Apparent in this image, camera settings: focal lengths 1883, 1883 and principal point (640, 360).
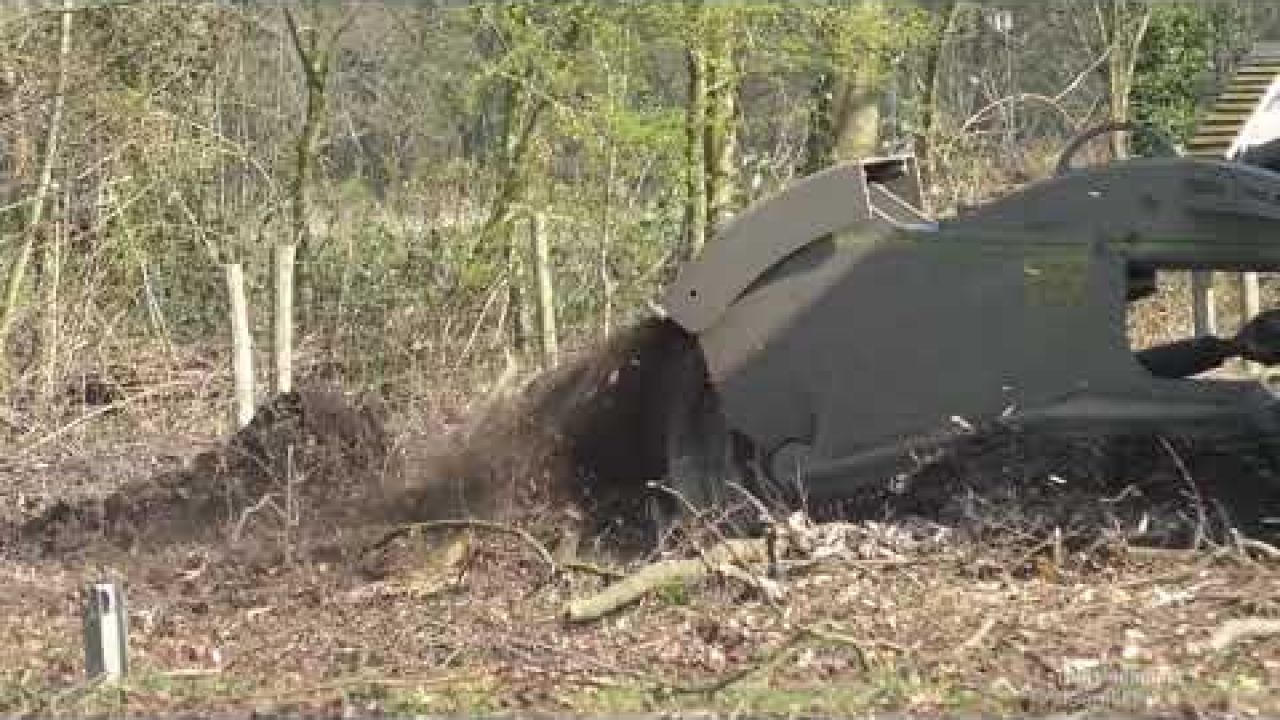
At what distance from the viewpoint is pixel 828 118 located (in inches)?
563

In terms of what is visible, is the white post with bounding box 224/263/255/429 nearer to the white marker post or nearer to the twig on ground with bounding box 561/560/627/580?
the twig on ground with bounding box 561/560/627/580

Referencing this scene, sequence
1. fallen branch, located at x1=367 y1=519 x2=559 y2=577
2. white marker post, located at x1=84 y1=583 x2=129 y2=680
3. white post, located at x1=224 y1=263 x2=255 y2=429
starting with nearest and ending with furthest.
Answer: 1. white marker post, located at x1=84 y1=583 x2=129 y2=680
2. fallen branch, located at x1=367 y1=519 x2=559 y2=577
3. white post, located at x1=224 y1=263 x2=255 y2=429

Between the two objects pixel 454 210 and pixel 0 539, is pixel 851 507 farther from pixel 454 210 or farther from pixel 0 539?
pixel 454 210

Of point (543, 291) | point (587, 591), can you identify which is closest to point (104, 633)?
point (587, 591)

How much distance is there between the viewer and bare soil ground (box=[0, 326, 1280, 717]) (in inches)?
224

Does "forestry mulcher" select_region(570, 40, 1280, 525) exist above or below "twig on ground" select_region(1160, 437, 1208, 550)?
above

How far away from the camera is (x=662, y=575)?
656 cm

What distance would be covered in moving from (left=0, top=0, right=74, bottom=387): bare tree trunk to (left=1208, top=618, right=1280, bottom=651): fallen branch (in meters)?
8.97

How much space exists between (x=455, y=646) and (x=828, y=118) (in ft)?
28.7

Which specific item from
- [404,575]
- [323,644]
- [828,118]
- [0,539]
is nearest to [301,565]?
[404,575]

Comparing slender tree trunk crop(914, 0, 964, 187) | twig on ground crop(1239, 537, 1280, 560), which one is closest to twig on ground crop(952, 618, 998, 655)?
twig on ground crop(1239, 537, 1280, 560)

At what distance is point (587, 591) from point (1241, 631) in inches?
91.1

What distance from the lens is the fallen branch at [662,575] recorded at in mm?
6391

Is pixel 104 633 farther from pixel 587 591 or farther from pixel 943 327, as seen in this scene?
pixel 943 327
